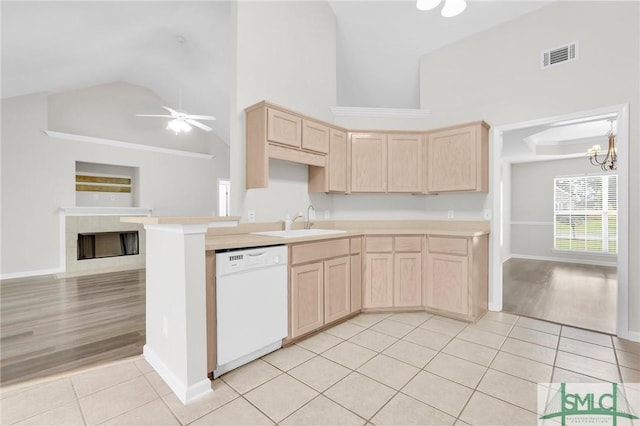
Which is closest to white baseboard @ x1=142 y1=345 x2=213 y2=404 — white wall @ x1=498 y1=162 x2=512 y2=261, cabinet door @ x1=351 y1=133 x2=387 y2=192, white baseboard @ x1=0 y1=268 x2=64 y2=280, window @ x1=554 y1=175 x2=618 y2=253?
cabinet door @ x1=351 y1=133 x2=387 y2=192

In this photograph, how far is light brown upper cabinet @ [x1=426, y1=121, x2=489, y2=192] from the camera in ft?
10.9

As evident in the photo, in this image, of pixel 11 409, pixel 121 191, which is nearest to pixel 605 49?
pixel 11 409

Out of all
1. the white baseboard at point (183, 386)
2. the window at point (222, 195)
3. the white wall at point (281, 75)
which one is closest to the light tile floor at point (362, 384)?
the white baseboard at point (183, 386)

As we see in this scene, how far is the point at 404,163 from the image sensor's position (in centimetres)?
370

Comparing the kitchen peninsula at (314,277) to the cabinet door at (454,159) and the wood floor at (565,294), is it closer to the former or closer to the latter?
the cabinet door at (454,159)

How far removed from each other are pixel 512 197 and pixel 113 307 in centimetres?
862

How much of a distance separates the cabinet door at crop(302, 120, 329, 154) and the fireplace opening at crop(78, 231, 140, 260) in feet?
17.6

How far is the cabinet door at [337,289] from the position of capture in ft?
9.14

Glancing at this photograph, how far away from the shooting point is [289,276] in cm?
245

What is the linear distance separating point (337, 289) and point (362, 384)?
1.03 metres

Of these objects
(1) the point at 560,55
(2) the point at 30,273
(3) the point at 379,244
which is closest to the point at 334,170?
(3) the point at 379,244

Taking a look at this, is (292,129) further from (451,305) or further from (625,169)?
(625,169)

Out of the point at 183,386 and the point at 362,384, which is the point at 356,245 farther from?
the point at 183,386

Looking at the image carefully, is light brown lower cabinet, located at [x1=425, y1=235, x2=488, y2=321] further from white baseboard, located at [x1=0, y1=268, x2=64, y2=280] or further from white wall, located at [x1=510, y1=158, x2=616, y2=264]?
white baseboard, located at [x1=0, y1=268, x2=64, y2=280]
